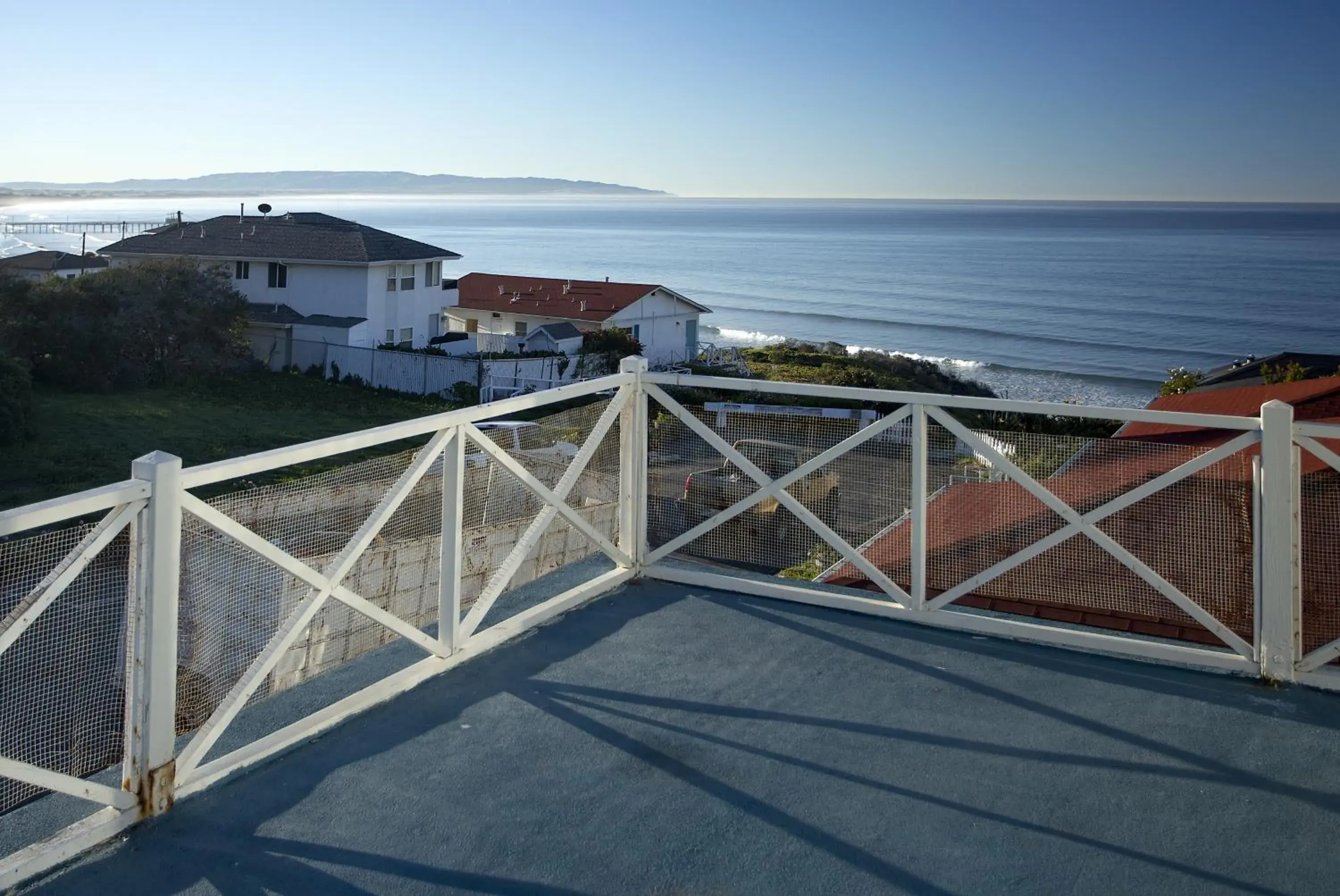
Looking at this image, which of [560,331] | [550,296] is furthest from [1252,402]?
[550,296]

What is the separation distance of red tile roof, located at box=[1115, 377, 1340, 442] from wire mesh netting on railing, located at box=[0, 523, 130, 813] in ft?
21.5

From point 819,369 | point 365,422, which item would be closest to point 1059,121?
point 819,369

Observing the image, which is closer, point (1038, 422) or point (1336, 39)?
point (1038, 422)

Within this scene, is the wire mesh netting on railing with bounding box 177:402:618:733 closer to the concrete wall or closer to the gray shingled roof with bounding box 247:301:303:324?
the concrete wall

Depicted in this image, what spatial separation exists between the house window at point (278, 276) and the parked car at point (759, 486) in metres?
40.2

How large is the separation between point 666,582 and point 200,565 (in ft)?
9.05

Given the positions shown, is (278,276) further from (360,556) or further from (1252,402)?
(360,556)

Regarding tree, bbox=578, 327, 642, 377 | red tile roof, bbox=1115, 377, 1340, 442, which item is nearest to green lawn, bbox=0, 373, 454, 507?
tree, bbox=578, 327, 642, 377

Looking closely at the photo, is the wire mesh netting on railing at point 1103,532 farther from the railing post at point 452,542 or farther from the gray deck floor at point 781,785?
the railing post at point 452,542

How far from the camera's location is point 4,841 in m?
3.27

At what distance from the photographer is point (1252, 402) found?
10953 millimetres

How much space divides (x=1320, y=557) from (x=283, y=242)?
4350cm

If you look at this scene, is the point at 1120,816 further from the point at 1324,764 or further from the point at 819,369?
the point at 819,369

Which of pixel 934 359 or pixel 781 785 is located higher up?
pixel 934 359
